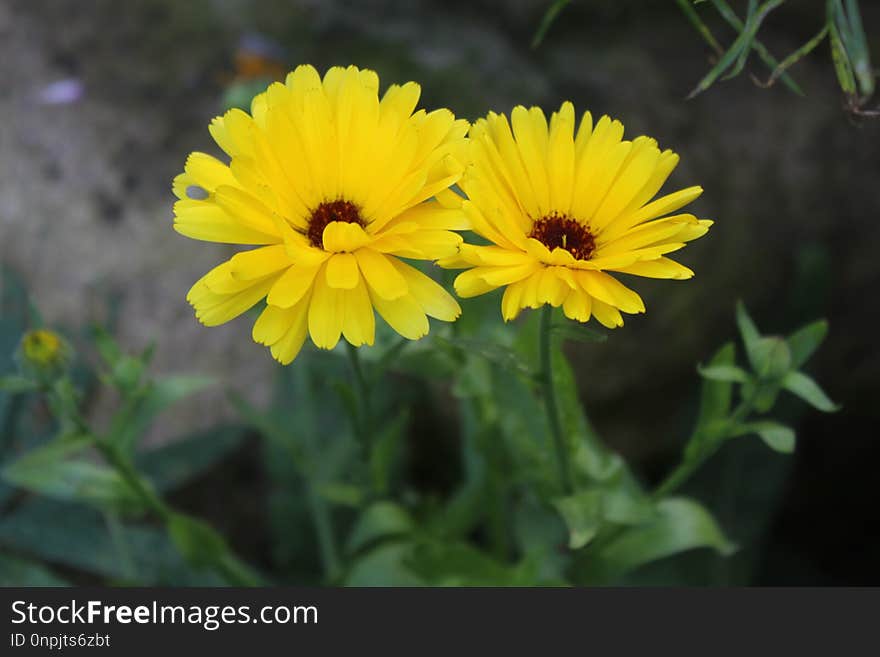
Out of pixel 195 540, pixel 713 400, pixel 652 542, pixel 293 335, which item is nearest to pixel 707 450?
pixel 713 400

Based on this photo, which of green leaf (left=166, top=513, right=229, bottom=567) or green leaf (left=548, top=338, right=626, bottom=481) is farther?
green leaf (left=166, top=513, right=229, bottom=567)

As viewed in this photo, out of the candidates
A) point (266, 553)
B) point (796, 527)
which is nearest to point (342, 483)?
point (266, 553)

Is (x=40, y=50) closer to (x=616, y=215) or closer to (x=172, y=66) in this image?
(x=172, y=66)

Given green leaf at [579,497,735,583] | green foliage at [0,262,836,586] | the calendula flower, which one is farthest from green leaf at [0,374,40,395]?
green leaf at [579,497,735,583]

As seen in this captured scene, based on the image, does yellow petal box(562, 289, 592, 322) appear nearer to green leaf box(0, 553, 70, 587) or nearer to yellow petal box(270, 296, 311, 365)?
yellow petal box(270, 296, 311, 365)

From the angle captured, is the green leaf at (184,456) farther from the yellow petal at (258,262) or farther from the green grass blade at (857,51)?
the green grass blade at (857,51)
